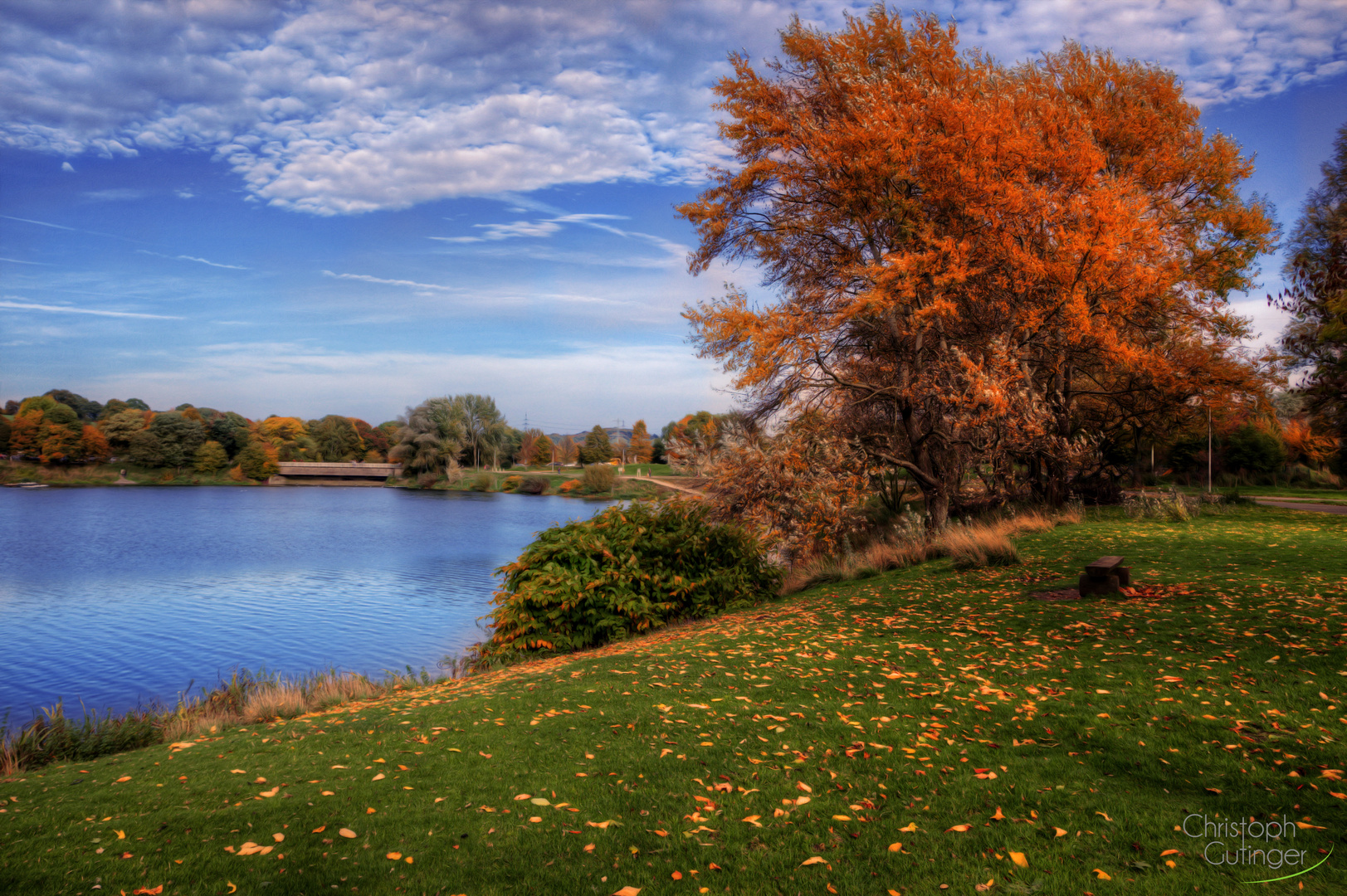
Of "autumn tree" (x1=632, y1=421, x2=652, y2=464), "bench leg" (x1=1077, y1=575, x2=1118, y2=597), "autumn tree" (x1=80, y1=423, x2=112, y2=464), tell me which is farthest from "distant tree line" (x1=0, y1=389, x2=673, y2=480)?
"bench leg" (x1=1077, y1=575, x2=1118, y2=597)

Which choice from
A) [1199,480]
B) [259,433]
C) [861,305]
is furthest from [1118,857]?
[259,433]

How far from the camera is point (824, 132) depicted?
15.0 meters

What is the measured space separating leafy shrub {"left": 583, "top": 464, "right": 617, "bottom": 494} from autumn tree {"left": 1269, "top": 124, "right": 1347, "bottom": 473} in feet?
163

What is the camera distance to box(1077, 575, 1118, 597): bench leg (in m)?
9.88

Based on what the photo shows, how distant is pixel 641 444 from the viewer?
107 meters

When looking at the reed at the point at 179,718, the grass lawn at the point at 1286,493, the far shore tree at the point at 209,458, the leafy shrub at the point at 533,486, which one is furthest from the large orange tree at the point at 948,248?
the far shore tree at the point at 209,458

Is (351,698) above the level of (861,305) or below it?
below

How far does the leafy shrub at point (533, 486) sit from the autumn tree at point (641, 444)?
28674 mm

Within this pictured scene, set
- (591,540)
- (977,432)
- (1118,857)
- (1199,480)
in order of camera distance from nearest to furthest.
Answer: (1118,857), (591,540), (977,432), (1199,480)

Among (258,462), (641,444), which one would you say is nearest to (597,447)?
(641,444)

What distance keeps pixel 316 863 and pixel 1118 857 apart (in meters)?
4.65

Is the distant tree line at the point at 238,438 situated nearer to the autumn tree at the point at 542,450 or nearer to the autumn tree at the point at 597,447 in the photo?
the autumn tree at the point at 597,447

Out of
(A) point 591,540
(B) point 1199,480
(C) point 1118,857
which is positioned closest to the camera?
(C) point 1118,857

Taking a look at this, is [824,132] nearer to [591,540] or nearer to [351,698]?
[591,540]
